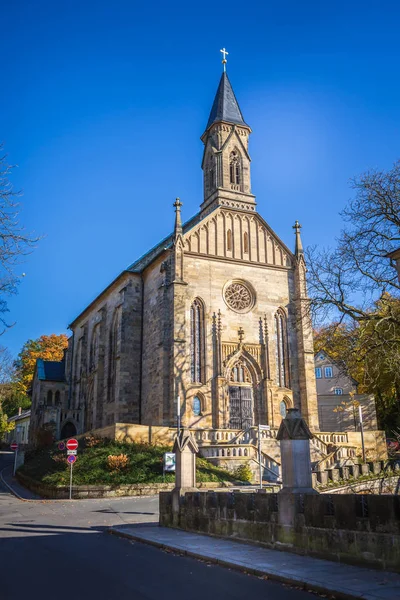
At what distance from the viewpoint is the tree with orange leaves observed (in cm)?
7281

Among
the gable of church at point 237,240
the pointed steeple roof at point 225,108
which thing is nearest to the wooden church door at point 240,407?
the gable of church at point 237,240

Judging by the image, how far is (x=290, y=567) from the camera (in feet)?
29.3

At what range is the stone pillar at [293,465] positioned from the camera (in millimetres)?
10448

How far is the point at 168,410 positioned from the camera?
31469 mm

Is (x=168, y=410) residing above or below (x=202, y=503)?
above

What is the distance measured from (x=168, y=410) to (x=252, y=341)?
7.30 metres

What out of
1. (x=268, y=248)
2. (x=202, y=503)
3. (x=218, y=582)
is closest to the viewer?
(x=218, y=582)

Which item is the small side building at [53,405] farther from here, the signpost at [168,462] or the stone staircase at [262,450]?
the signpost at [168,462]

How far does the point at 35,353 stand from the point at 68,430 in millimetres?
29559

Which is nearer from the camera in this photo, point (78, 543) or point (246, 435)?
point (78, 543)

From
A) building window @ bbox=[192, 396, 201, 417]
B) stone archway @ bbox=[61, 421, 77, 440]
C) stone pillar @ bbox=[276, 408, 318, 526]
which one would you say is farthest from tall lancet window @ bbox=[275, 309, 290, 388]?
stone pillar @ bbox=[276, 408, 318, 526]

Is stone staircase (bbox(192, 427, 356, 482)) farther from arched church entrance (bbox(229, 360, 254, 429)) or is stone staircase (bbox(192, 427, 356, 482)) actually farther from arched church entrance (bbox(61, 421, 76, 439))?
arched church entrance (bbox(61, 421, 76, 439))

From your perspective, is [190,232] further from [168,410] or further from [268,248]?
[168,410]

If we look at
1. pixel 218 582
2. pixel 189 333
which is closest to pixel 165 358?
pixel 189 333
